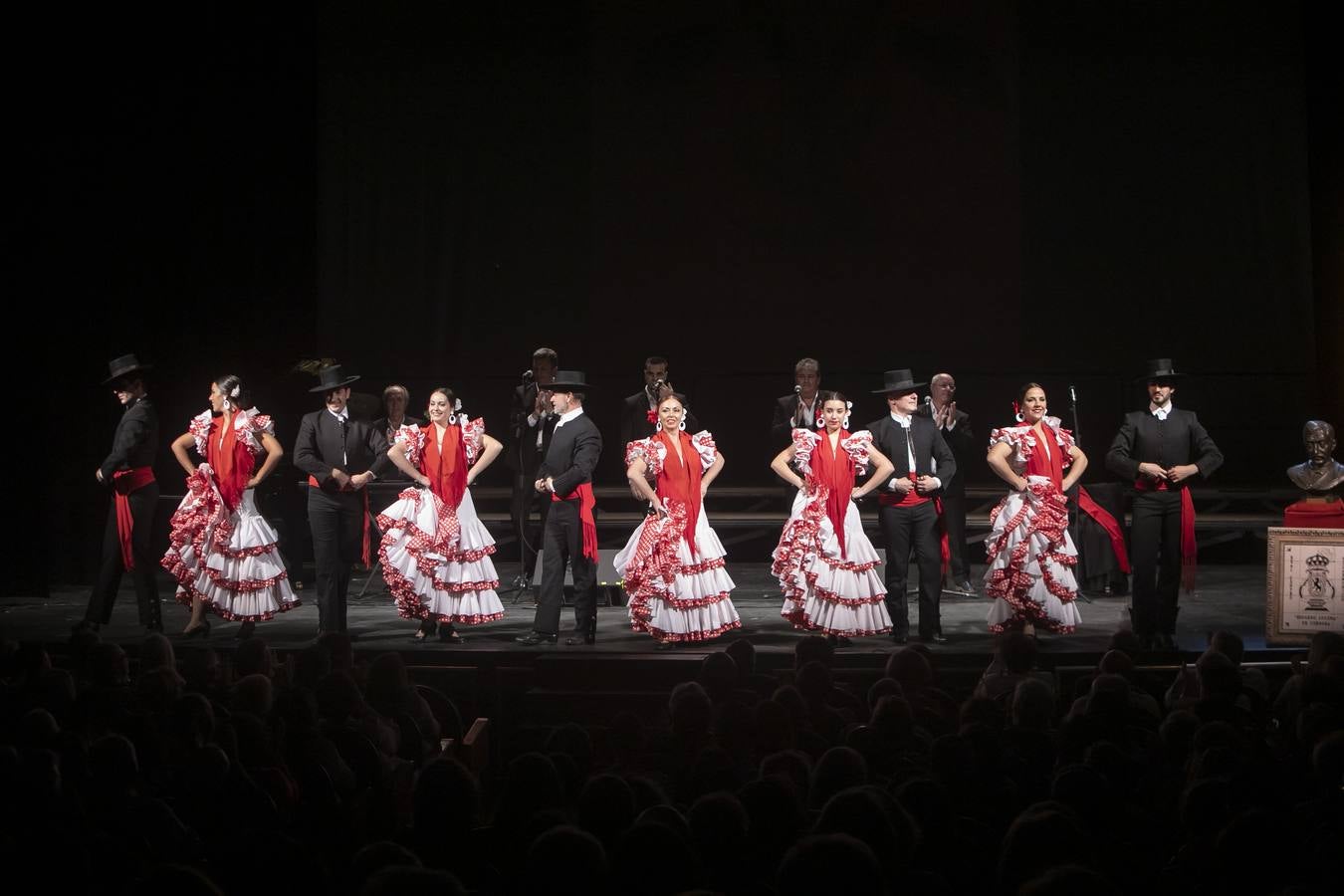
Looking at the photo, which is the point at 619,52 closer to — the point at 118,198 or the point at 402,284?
the point at 402,284

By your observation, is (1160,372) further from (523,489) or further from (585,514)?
(523,489)

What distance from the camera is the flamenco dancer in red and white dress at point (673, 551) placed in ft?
23.8

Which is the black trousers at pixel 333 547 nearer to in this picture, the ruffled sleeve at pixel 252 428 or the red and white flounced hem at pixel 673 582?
the ruffled sleeve at pixel 252 428

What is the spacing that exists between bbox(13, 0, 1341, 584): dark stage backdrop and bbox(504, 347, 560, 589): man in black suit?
2.67 m

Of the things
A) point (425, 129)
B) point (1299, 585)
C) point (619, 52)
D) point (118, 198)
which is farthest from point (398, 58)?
point (1299, 585)

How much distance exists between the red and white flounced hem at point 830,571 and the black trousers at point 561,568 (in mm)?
1093

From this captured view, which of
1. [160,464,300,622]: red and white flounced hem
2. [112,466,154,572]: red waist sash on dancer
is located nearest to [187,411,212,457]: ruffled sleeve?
[160,464,300,622]: red and white flounced hem

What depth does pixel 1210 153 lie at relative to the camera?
1124cm

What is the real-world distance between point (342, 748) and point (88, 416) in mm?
7974

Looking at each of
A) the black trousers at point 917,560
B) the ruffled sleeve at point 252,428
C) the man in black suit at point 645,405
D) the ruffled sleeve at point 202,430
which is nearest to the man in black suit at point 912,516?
the black trousers at point 917,560

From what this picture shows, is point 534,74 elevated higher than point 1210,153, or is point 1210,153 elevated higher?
point 534,74

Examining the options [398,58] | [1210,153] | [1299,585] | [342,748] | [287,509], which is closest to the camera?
[342,748]

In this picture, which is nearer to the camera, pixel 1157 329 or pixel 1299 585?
pixel 1299 585

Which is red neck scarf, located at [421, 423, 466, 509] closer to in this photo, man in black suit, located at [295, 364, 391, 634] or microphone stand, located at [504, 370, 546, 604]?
man in black suit, located at [295, 364, 391, 634]
